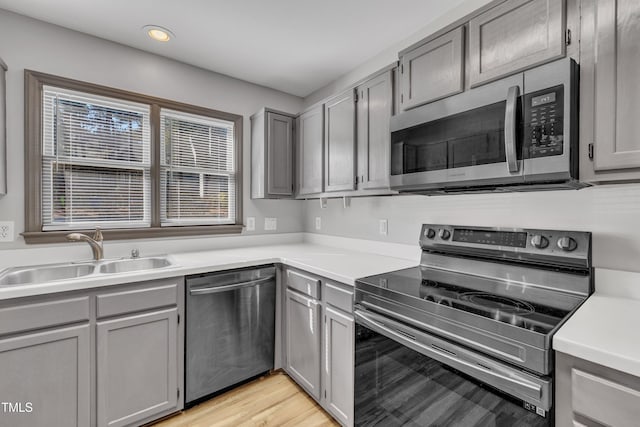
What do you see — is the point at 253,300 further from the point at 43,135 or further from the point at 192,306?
the point at 43,135

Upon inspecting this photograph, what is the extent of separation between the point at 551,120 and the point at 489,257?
0.74 m

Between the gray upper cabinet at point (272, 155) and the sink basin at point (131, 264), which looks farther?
the gray upper cabinet at point (272, 155)

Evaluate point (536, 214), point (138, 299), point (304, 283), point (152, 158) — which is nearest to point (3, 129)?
point (152, 158)

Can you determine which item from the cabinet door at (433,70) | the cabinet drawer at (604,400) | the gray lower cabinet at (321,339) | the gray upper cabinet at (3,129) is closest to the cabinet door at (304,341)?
the gray lower cabinet at (321,339)

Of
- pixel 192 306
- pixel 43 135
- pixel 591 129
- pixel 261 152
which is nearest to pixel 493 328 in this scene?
pixel 591 129

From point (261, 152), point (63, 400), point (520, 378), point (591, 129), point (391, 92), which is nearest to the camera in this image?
point (520, 378)

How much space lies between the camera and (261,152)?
108 inches

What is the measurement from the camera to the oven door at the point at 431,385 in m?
0.94

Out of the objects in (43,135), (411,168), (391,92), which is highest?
(391,92)

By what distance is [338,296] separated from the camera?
5.69 ft

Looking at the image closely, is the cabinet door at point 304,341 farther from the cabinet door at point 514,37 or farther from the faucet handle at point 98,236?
the cabinet door at point 514,37

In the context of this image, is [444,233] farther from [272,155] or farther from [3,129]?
[3,129]

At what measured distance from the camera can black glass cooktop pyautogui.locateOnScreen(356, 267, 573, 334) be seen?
1.06m

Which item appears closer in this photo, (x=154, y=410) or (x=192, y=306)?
(x=154, y=410)
